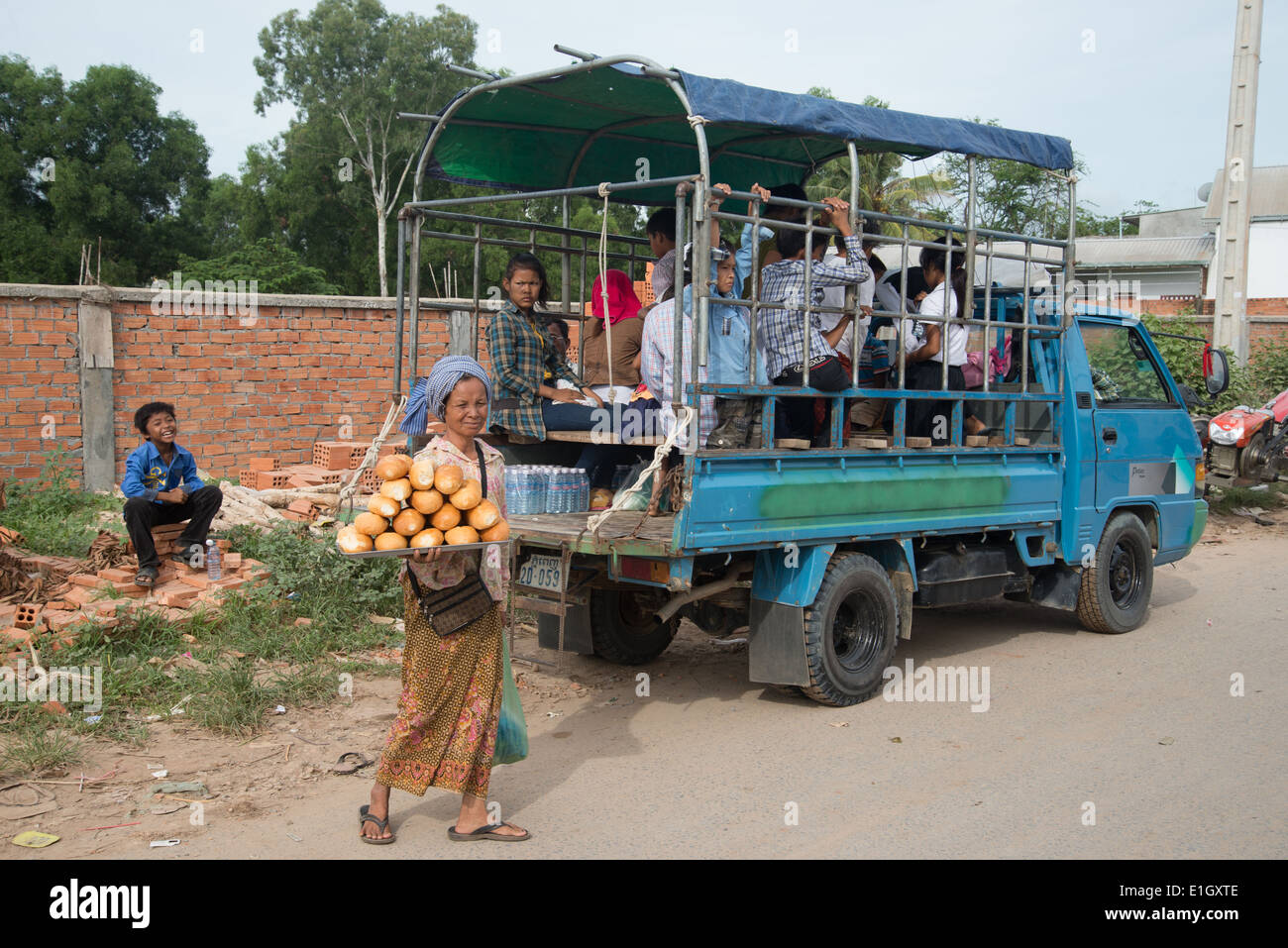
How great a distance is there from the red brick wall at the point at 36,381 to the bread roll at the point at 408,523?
7313 mm

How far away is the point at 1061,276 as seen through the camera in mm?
6887

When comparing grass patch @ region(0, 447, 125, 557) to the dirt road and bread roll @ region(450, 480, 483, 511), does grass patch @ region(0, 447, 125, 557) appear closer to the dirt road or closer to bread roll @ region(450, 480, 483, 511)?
the dirt road

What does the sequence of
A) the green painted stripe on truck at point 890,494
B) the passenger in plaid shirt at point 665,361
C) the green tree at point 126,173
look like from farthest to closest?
1. the green tree at point 126,173
2. the green painted stripe on truck at point 890,494
3. the passenger in plaid shirt at point 665,361

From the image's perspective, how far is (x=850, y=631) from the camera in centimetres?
562

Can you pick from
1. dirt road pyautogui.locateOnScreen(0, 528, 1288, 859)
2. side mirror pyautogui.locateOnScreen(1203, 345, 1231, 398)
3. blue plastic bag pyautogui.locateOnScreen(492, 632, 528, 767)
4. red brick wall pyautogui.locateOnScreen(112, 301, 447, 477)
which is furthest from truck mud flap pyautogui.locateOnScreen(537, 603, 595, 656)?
side mirror pyautogui.locateOnScreen(1203, 345, 1231, 398)

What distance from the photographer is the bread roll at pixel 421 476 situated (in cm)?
344

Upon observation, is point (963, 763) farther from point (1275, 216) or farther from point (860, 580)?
point (1275, 216)

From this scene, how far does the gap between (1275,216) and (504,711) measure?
35.1 metres

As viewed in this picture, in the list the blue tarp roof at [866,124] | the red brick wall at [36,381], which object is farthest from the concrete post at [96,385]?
the blue tarp roof at [866,124]

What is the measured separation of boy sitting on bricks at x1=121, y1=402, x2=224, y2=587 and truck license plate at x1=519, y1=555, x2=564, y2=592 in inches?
111

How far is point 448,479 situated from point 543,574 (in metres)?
1.55

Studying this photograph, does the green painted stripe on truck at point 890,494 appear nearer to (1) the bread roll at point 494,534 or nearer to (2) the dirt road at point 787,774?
(2) the dirt road at point 787,774
